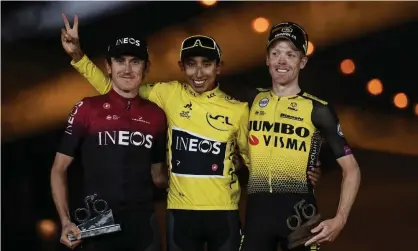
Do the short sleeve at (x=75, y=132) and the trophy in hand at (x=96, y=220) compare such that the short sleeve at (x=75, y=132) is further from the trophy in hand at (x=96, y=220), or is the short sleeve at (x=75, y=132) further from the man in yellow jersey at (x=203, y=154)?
the man in yellow jersey at (x=203, y=154)

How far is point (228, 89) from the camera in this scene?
484 cm

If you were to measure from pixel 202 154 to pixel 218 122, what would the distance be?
20 centimetres

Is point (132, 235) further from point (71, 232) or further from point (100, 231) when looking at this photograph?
point (71, 232)

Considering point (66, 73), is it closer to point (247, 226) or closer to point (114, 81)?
point (114, 81)

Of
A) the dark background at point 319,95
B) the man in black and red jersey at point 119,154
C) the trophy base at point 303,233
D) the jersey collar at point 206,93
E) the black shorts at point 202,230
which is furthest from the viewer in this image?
the dark background at point 319,95

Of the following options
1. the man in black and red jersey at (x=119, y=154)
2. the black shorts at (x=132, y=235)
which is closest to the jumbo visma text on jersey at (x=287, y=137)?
the man in black and red jersey at (x=119, y=154)

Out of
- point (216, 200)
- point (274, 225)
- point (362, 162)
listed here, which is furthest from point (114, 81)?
point (362, 162)

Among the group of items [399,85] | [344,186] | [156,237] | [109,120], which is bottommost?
[156,237]

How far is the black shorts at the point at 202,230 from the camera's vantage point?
159 inches

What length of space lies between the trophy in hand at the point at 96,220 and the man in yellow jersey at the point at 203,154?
40cm

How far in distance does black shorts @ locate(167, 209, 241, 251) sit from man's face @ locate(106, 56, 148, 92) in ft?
2.40

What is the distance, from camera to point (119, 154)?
3943 millimetres

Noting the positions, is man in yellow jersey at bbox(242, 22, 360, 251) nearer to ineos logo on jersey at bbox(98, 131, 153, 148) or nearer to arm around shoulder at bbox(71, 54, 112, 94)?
ineos logo on jersey at bbox(98, 131, 153, 148)

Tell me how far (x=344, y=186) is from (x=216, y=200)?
69 centimetres
